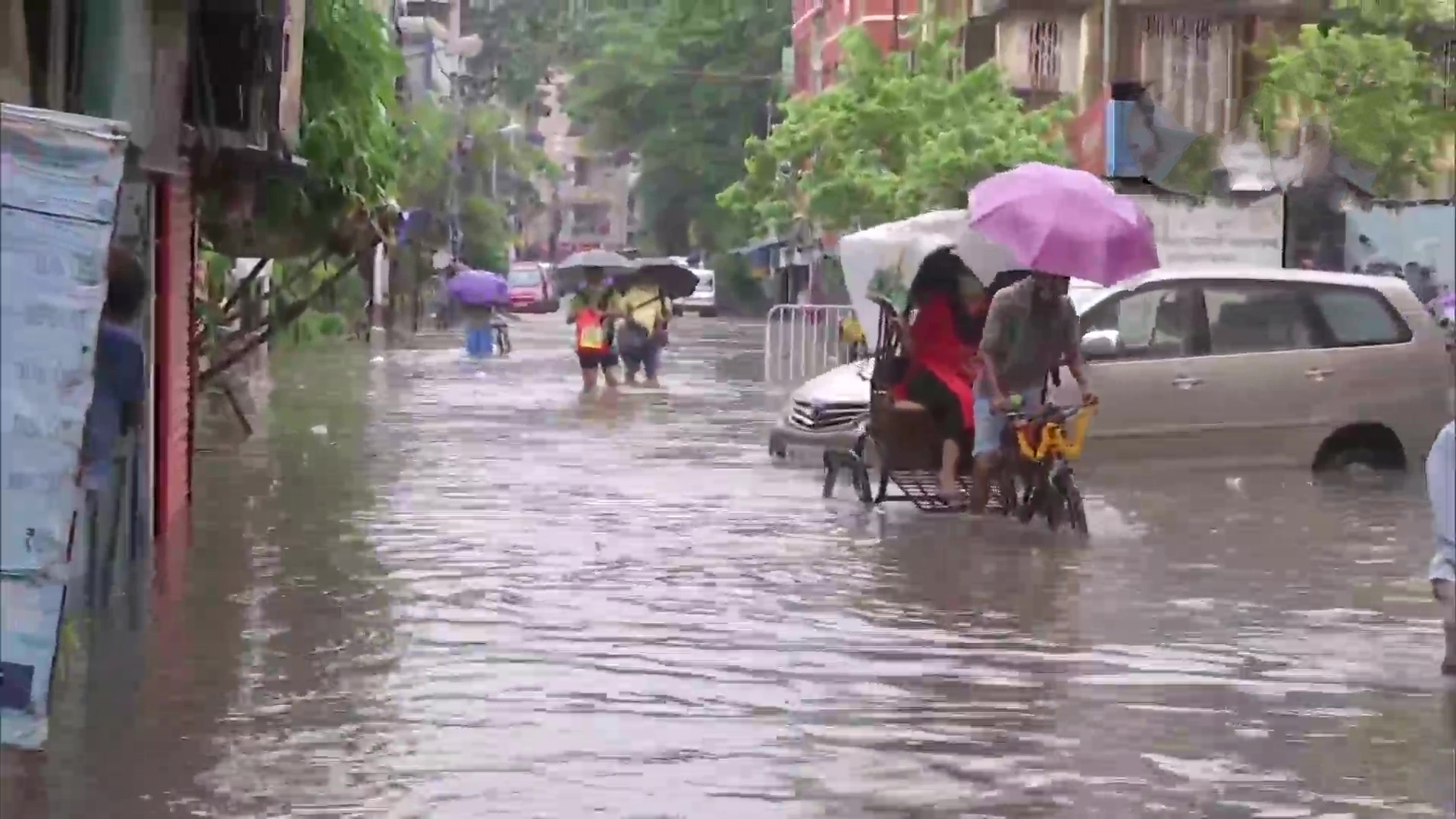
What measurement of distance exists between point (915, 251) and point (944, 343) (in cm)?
61

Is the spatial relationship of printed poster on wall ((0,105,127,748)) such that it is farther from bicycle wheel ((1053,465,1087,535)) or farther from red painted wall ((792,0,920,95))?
red painted wall ((792,0,920,95))

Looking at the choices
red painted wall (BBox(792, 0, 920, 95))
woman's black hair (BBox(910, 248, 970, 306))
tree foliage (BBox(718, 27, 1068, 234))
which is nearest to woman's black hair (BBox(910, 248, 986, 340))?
woman's black hair (BBox(910, 248, 970, 306))

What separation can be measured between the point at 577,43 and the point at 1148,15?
45.4m

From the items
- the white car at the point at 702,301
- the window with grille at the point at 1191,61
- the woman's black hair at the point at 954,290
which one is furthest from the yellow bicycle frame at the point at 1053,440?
the white car at the point at 702,301

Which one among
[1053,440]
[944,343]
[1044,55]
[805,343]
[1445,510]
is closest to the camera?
[1445,510]

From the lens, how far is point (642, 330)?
113 ft

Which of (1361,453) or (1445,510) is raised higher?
(1445,510)

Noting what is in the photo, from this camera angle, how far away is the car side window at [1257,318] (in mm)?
19578

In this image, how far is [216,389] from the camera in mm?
25141

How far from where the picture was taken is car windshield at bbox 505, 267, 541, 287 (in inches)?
3214

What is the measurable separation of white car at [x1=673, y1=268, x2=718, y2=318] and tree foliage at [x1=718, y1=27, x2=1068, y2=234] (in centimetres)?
3364

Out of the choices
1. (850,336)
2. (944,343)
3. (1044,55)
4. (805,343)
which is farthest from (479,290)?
(944,343)

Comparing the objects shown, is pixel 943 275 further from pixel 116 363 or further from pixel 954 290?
pixel 116 363

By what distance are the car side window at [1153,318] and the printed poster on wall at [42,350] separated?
13.1 meters
